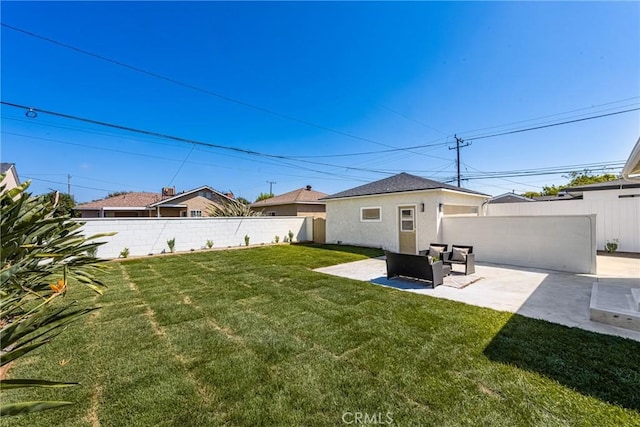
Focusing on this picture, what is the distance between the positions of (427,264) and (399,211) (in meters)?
6.09

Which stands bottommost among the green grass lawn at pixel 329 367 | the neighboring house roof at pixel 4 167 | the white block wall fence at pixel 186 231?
the green grass lawn at pixel 329 367

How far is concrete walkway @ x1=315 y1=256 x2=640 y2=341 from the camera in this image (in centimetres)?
466

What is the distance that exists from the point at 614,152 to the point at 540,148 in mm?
5623

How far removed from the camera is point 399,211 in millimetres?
12297

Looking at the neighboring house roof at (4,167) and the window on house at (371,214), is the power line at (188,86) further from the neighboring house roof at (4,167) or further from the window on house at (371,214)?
the neighboring house roof at (4,167)

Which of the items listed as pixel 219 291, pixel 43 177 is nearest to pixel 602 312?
pixel 219 291

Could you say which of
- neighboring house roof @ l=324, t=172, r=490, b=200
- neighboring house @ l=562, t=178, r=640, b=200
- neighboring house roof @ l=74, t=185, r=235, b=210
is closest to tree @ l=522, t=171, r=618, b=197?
neighboring house @ l=562, t=178, r=640, b=200

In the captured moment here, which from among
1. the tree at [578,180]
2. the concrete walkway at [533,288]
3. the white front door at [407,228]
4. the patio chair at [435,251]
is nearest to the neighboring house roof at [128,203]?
the white front door at [407,228]

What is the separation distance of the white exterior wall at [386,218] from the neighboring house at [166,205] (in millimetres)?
12105

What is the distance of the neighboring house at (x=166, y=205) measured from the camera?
2292 cm

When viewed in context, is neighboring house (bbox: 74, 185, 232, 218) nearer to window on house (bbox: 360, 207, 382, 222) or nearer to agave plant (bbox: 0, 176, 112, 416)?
window on house (bbox: 360, 207, 382, 222)

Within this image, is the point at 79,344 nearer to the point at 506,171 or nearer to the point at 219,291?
the point at 219,291

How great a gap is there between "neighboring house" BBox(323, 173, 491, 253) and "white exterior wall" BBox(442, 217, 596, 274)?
880 millimetres

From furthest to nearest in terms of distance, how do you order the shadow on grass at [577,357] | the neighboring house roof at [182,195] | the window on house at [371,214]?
the neighboring house roof at [182,195]
the window on house at [371,214]
the shadow on grass at [577,357]
